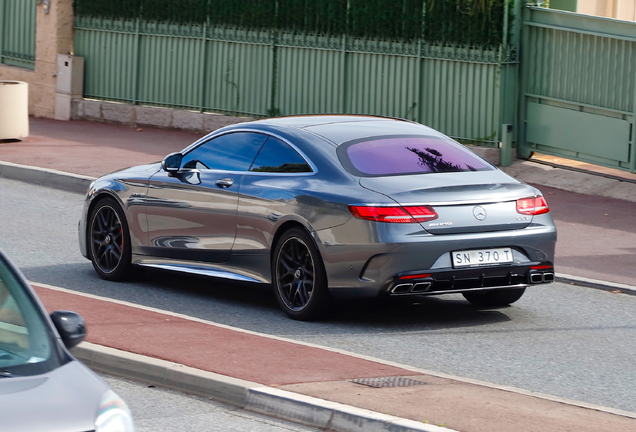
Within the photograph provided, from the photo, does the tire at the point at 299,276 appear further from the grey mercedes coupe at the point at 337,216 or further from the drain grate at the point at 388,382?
the drain grate at the point at 388,382

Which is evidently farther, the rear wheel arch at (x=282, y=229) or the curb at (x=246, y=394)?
the rear wheel arch at (x=282, y=229)

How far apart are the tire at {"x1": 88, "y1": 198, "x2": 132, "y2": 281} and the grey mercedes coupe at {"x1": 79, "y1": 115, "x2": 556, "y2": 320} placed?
3cm

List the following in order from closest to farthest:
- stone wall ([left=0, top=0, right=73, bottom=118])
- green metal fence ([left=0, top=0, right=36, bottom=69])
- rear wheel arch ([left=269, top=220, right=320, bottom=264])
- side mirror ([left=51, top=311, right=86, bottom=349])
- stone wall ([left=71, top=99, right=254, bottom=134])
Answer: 1. side mirror ([left=51, top=311, right=86, bottom=349])
2. rear wheel arch ([left=269, top=220, right=320, bottom=264])
3. stone wall ([left=71, top=99, right=254, bottom=134])
4. stone wall ([left=0, top=0, right=73, bottom=118])
5. green metal fence ([left=0, top=0, right=36, bottom=69])

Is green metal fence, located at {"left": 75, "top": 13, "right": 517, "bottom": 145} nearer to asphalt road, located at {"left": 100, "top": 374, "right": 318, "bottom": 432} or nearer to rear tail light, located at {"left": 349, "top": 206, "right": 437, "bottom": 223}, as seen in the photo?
rear tail light, located at {"left": 349, "top": 206, "right": 437, "bottom": 223}

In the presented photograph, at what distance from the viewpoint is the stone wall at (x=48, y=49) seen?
79.6 ft

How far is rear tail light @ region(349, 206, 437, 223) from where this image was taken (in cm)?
803

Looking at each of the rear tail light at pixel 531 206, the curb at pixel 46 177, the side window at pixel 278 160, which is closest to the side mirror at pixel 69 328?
the side window at pixel 278 160

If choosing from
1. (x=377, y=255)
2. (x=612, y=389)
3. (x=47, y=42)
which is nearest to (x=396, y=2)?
(x=47, y=42)

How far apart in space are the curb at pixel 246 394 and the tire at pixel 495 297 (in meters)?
3.27

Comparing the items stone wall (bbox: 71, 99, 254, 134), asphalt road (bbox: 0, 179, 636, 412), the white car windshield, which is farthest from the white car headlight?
stone wall (bbox: 71, 99, 254, 134)

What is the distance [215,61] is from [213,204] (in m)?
12.9

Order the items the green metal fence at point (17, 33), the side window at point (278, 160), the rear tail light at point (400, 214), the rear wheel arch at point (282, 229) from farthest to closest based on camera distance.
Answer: the green metal fence at point (17, 33)
the side window at point (278, 160)
the rear wheel arch at point (282, 229)
the rear tail light at point (400, 214)

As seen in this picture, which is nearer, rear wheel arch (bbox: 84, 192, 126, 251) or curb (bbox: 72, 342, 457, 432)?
curb (bbox: 72, 342, 457, 432)

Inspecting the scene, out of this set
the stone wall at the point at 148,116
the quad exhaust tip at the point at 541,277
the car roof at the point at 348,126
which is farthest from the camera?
the stone wall at the point at 148,116
